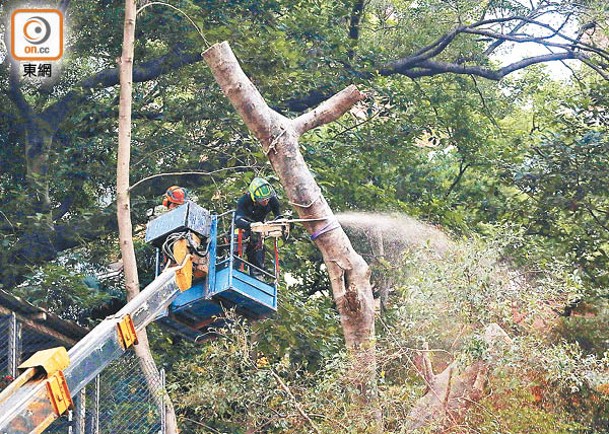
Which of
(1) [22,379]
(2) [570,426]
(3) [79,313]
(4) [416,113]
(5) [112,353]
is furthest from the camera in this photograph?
(4) [416,113]

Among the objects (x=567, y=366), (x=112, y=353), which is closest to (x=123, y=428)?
(x=112, y=353)

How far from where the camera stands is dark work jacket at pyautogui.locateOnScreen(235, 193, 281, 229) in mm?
10383

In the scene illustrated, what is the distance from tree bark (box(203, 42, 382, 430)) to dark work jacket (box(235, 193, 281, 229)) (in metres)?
0.29

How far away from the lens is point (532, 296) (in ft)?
33.7

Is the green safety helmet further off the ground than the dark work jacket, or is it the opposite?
the green safety helmet

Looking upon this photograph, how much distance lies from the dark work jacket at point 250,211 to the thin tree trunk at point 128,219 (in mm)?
1589

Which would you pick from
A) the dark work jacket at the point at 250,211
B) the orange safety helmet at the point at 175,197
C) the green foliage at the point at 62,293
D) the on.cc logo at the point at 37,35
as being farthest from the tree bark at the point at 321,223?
the on.cc logo at the point at 37,35

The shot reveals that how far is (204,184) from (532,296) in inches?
260

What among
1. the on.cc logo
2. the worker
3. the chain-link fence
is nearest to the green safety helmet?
the worker

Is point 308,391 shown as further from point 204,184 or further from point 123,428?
point 204,184

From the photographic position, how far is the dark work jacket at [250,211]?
1038 centimetres

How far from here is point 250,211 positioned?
10484mm

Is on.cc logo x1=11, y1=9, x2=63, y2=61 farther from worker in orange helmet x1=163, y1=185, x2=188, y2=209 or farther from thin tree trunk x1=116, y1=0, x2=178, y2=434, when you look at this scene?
worker in orange helmet x1=163, y1=185, x2=188, y2=209

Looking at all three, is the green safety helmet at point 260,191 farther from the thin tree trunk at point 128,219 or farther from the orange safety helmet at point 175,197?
the thin tree trunk at point 128,219
